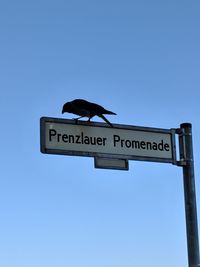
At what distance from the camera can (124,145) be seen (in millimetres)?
6305

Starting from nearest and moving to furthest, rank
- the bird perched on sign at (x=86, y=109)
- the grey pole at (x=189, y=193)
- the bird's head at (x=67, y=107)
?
the grey pole at (x=189, y=193) < the bird perched on sign at (x=86, y=109) < the bird's head at (x=67, y=107)

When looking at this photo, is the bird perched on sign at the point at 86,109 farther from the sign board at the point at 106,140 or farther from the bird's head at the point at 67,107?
the sign board at the point at 106,140

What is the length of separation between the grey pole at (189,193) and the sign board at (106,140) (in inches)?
6.4

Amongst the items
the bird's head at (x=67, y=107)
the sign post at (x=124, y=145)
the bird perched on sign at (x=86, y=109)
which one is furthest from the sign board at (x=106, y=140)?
the bird's head at (x=67, y=107)

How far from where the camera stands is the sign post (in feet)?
19.1

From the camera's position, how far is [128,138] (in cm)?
636

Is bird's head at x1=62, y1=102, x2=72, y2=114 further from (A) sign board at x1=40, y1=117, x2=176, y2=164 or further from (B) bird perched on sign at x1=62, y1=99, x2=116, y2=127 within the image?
(A) sign board at x1=40, y1=117, x2=176, y2=164

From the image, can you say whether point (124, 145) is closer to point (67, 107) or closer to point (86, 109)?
point (86, 109)

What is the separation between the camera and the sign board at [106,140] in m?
5.96

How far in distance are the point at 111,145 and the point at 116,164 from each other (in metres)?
0.23

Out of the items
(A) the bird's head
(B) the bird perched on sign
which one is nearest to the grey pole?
(B) the bird perched on sign

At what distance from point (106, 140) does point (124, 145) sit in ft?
0.75

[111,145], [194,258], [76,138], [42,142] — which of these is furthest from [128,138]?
[194,258]

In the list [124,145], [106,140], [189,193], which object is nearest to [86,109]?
[106,140]
